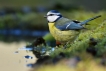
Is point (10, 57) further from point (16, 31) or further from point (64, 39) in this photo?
point (16, 31)

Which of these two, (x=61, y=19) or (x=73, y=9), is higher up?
(x=61, y=19)

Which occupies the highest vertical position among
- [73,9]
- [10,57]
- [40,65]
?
[40,65]

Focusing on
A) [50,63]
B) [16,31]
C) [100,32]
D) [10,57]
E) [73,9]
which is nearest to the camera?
[50,63]

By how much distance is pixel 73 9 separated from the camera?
102 feet

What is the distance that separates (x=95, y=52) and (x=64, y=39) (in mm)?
1808

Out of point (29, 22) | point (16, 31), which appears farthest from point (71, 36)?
point (29, 22)

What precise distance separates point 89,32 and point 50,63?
3796 millimetres

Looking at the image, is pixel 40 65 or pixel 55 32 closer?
pixel 40 65

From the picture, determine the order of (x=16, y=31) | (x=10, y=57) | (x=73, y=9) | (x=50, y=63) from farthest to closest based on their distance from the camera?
(x=73, y=9), (x=16, y=31), (x=10, y=57), (x=50, y=63)

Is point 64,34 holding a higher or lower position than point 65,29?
lower

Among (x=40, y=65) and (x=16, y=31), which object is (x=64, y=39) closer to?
(x=40, y=65)

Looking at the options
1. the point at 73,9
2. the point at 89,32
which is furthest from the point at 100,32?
the point at 73,9

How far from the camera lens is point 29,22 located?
27188 mm

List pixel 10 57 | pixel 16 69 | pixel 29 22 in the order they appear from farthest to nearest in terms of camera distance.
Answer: pixel 29 22 < pixel 10 57 < pixel 16 69
